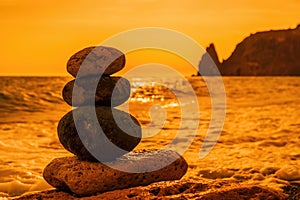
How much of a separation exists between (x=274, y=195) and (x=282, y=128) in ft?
41.1

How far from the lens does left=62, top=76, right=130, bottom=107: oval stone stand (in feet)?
22.2

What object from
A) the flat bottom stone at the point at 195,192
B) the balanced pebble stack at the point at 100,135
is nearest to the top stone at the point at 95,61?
the balanced pebble stack at the point at 100,135

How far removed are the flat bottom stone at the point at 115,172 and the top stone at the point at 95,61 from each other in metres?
1.25

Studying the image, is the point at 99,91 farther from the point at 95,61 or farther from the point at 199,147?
the point at 199,147

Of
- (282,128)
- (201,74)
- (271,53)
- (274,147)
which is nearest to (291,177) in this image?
(274,147)

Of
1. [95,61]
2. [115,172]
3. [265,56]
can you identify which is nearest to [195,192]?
[115,172]

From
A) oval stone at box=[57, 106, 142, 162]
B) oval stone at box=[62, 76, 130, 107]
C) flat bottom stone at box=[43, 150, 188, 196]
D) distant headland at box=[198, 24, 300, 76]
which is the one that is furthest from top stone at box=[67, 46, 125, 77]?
distant headland at box=[198, 24, 300, 76]

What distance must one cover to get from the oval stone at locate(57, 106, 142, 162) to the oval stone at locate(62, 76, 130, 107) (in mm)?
120

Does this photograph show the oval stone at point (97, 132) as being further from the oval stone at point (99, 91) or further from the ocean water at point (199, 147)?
the ocean water at point (199, 147)

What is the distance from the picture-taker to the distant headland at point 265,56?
139750 mm

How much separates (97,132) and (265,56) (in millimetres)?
144286

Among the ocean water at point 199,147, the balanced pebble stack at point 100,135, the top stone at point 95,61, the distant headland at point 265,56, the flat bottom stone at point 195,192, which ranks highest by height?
the distant headland at point 265,56

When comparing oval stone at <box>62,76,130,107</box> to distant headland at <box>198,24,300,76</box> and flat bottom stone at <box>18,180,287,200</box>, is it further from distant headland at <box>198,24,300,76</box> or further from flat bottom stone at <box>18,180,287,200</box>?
distant headland at <box>198,24,300,76</box>

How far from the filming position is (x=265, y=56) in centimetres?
14600
